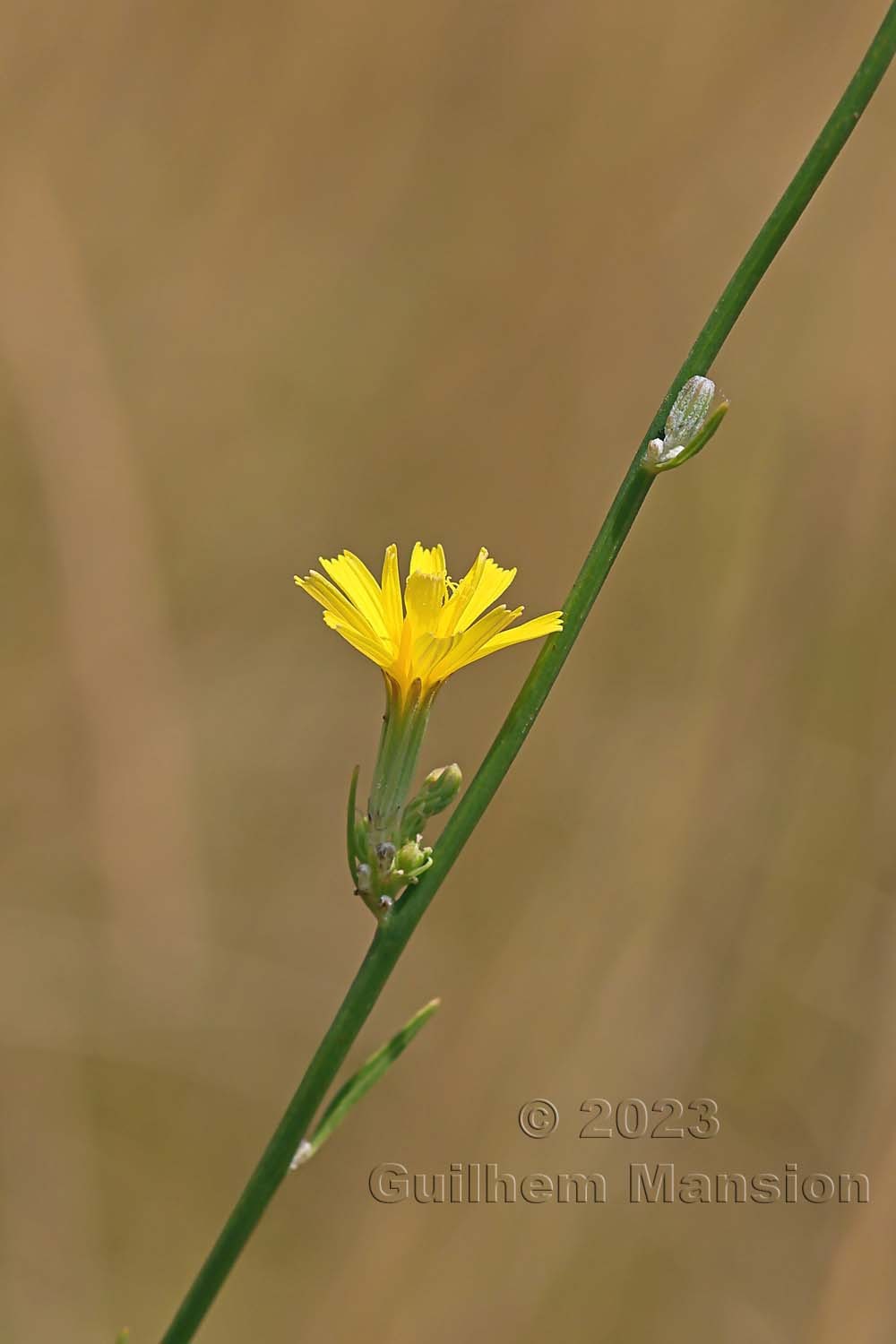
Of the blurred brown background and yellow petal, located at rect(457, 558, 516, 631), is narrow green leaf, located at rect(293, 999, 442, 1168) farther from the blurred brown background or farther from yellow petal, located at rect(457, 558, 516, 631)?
the blurred brown background

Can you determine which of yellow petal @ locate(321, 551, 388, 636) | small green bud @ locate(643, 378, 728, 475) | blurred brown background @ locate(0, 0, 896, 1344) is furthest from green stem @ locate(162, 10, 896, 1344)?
blurred brown background @ locate(0, 0, 896, 1344)

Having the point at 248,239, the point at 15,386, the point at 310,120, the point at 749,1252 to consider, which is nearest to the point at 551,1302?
the point at 749,1252

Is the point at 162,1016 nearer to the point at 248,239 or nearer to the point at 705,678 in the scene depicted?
the point at 705,678

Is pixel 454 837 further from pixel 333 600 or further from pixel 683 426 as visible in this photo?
pixel 683 426

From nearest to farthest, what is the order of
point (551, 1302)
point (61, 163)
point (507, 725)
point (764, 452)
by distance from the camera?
1. point (507, 725)
2. point (551, 1302)
3. point (764, 452)
4. point (61, 163)

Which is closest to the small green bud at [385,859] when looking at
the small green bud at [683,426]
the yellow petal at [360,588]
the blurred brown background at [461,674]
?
the yellow petal at [360,588]

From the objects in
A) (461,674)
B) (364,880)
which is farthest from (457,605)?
(461,674)
